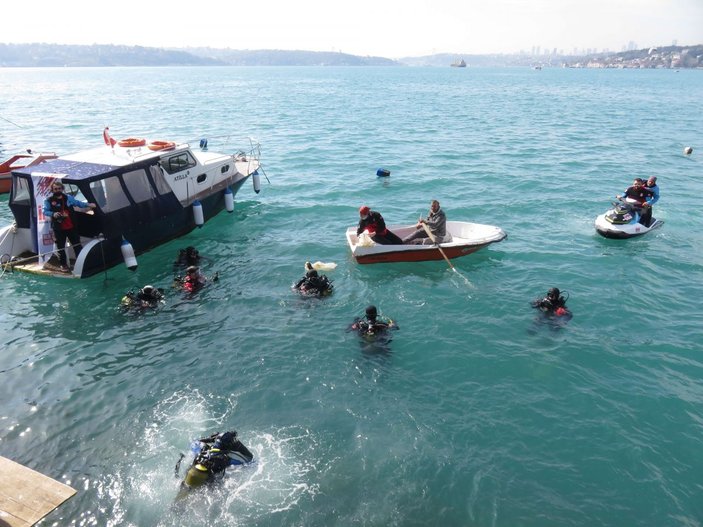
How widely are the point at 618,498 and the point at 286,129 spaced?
154ft

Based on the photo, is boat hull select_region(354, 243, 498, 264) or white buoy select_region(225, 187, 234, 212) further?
white buoy select_region(225, 187, 234, 212)

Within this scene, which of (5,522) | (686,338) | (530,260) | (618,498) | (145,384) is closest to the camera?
(5,522)

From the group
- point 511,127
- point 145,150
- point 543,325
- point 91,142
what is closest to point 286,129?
point 91,142

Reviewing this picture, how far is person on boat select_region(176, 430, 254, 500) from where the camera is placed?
9.12 m

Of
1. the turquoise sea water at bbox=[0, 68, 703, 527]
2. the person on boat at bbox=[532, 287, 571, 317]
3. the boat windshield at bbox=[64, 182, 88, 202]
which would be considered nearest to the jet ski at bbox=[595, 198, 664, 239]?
the turquoise sea water at bbox=[0, 68, 703, 527]

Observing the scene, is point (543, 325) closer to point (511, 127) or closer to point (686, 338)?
point (686, 338)

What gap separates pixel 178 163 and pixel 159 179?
1.56 meters

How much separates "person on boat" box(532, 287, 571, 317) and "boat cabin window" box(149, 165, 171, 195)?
49.5 ft

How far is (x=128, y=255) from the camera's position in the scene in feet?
56.8

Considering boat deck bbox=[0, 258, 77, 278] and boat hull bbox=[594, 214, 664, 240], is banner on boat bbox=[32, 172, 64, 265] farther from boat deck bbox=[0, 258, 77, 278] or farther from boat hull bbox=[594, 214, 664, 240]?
boat hull bbox=[594, 214, 664, 240]

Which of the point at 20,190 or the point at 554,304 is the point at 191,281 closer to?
the point at 20,190

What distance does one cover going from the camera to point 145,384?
12.3m

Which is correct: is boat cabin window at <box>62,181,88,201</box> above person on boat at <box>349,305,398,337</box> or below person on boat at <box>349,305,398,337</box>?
above

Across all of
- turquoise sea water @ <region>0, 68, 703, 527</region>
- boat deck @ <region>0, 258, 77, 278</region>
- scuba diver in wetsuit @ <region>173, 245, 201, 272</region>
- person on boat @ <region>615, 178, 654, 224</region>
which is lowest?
turquoise sea water @ <region>0, 68, 703, 527</region>
